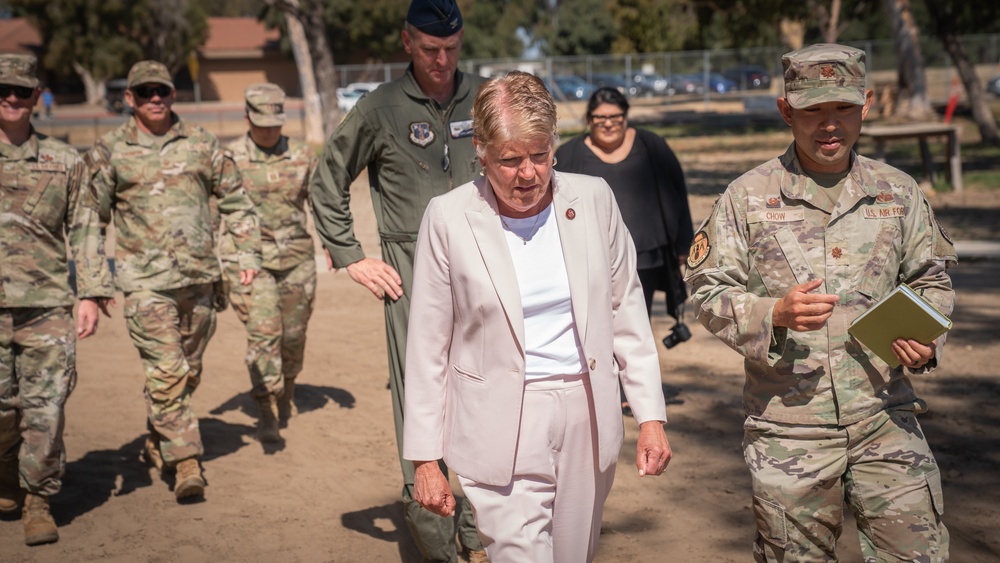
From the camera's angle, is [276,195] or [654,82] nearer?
[276,195]

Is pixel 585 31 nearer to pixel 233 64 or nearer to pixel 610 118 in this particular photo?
pixel 233 64

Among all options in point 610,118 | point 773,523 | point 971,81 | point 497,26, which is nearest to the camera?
point 773,523

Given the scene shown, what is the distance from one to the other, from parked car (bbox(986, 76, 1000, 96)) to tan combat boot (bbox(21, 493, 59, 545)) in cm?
4018

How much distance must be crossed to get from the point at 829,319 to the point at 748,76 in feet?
131

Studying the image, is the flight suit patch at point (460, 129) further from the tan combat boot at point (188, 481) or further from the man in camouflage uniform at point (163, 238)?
the tan combat boot at point (188, 481)

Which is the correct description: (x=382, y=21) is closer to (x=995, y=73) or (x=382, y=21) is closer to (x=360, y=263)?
(x=995, y=73)

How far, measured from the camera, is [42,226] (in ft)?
19.5

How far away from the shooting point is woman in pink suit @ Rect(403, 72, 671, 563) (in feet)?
10.9

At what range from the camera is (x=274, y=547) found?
5754 millimetres

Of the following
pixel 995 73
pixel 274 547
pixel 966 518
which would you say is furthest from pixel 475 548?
pixel 995 73

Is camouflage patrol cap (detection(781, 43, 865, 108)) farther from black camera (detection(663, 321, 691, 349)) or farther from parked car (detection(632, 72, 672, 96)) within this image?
parked car (detection(632, 72, 672, 96))

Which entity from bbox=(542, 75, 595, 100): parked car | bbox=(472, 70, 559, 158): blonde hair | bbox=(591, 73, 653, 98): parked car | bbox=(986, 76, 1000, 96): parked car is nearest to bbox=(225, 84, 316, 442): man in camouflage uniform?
bbox=(472, 70, 559, 158): blonde hair

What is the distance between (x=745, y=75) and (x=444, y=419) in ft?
132

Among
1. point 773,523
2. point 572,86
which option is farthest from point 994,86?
point 773,523
